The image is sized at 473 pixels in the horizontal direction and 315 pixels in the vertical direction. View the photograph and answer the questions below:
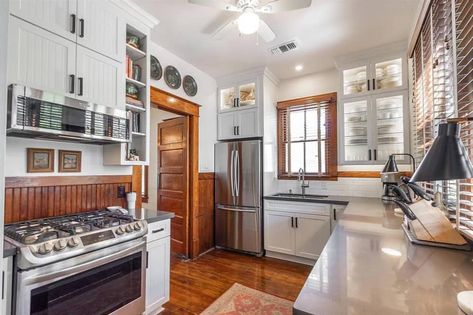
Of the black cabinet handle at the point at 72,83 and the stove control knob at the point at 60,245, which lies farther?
the black cabinet handle at the point at 72,83

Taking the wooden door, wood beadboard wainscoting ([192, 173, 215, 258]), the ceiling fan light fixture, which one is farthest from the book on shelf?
wood beadboard wainscoting ([192, 173, 215, 258])

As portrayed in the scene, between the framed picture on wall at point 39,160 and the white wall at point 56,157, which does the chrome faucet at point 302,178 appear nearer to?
the white wall at point 56,157

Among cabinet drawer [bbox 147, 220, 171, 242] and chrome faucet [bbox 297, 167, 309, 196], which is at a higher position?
chrome faucet [bbox 297, 167, 309, 196]

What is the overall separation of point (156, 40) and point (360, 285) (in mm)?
3106

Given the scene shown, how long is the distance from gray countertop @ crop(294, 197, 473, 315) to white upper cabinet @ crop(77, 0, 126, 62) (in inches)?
90.3

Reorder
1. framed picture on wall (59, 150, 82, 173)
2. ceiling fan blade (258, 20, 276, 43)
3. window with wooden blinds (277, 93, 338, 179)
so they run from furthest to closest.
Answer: window with wooden blinds (277, 93, 338, 179)
ceiling fan blade (258, 20, 276, 43)
framed picture on wall (59, 150, 82, 173)

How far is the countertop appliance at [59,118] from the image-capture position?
1.44 metres

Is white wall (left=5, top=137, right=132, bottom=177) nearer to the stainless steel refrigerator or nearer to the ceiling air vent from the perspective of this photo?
the stainless steel refrigerator

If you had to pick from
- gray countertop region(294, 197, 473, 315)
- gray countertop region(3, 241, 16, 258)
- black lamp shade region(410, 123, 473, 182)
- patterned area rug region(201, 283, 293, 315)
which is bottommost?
patterned area rug region(201, 283, 293, 315)

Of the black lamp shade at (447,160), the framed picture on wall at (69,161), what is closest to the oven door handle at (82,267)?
the framed picture on wall at (69,161)

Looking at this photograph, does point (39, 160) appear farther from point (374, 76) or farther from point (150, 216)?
point (374, 76)

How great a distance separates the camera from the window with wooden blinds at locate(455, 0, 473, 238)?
4.11 ft

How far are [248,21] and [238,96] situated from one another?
2.08 m

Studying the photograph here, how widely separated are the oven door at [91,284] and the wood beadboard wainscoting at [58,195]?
68 cm
